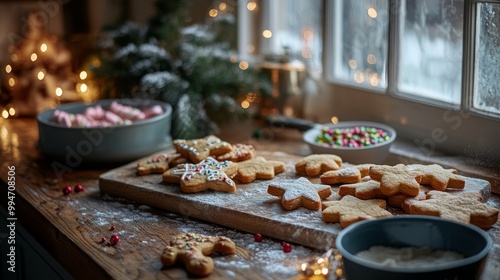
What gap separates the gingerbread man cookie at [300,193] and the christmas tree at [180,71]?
2.22ft

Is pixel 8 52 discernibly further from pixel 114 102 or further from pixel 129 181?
pixel 129 181

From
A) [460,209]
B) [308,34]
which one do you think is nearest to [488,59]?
[460,209]

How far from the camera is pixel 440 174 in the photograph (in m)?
1.55

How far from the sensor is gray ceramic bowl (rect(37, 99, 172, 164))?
1.95m

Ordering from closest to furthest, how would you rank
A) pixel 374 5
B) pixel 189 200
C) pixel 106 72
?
pixel 189 200 < pixel 374 5 < pixel 106 72

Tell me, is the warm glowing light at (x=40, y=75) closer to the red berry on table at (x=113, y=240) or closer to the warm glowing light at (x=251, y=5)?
the warm glowing light at (x=251, y=5)

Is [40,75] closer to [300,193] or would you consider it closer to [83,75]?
[83,75]

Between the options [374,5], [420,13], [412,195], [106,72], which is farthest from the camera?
[106,72]

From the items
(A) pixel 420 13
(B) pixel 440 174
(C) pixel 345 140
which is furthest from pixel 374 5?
(B) pixel 440 174

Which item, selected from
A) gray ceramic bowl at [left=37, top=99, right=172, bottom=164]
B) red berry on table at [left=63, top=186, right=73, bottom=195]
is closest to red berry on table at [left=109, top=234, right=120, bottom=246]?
red berry on table at [left=63, top=186, right=73, bottom=195]

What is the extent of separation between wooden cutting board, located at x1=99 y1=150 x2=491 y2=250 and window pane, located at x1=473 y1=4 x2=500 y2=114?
0.73 feet

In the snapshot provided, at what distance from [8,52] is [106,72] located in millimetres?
699

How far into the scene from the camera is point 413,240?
1259 mm

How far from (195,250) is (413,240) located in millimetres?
385
